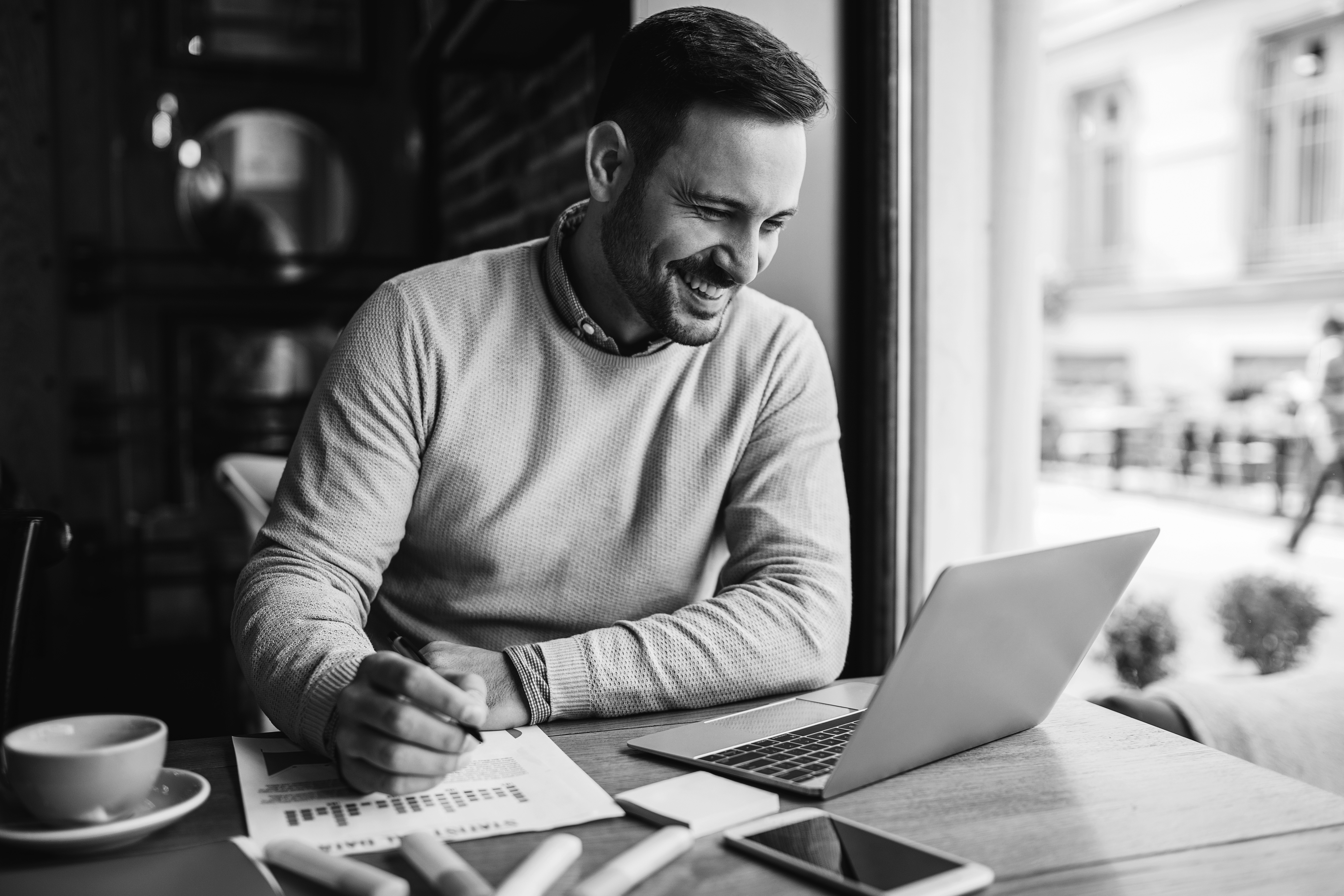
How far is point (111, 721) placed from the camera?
0.77 metres

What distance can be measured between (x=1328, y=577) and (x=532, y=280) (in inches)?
191

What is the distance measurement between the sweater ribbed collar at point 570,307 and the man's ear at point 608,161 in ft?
0.29

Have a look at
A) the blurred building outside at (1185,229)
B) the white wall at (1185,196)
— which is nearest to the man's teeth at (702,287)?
the blurred building outside at (1185,229)

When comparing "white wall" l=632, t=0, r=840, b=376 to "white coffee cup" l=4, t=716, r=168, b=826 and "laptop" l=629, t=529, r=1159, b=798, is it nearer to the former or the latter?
"laptop" l=629, t=529, r=1159, b=798

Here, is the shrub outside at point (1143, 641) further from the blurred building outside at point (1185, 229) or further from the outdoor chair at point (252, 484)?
the blurred building outside at point (1185, 229)

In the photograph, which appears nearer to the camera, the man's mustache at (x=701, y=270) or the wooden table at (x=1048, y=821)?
the wooden table at (x=1048, y=821)

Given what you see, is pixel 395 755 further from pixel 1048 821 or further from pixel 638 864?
pixel 1048 821

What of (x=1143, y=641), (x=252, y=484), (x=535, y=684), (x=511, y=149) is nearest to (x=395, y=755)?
(x=535, y=684)

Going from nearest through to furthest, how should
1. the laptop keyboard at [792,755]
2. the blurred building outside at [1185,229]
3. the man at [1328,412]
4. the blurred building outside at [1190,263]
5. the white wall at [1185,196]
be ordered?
the laptop keyboard at [792,755] < the man at [1328,412] < the blurred building outside at [1190,263] < the blurred building outside at [1185,229] < the white wall at [1185,196]

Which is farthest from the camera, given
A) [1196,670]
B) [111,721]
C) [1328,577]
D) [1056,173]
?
[1056,173]

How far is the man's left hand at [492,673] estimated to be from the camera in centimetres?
101

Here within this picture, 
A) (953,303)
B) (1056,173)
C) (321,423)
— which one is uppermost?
(1056,173)

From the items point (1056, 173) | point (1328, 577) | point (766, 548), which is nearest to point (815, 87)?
point (766, 548)

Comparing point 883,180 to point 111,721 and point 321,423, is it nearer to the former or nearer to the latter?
point 321,423
